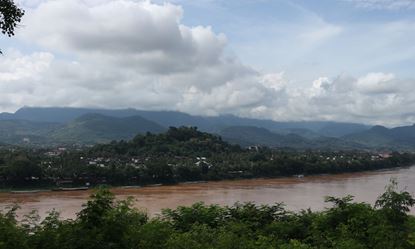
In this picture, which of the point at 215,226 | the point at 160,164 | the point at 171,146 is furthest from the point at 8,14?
the point at 171,146

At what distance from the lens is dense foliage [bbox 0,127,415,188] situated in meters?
45.2

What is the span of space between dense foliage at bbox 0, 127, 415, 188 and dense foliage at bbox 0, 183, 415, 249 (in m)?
33.5

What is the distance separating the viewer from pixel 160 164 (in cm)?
5047

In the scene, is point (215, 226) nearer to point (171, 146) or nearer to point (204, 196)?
point (204, 196)

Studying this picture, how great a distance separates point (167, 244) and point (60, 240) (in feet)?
5.86

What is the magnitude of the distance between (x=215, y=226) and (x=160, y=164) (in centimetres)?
3722

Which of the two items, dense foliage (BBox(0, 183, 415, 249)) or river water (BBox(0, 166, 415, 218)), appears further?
river water (BBox(0, 166, 415, 218))

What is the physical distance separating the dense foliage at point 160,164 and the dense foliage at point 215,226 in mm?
33492

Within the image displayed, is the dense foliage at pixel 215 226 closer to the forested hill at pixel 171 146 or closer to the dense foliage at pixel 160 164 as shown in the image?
the dense foliage at pixel 160 164

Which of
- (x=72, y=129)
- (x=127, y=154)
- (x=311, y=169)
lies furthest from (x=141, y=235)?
(x=72, y=129)

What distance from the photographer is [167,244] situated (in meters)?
8.17

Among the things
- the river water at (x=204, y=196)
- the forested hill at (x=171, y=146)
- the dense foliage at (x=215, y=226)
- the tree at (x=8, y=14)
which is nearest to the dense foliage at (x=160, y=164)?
the forested hill at (x=171, y=146)

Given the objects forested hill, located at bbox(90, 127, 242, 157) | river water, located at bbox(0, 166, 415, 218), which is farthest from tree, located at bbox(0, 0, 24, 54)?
forested hill, located at bbox(90, 127, 242, 157)

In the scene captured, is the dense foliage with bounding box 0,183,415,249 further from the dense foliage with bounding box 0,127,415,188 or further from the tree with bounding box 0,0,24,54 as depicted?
the dense foliage with bounding box 0,127,415,188
